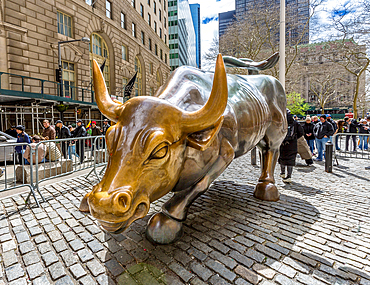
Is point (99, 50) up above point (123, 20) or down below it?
below

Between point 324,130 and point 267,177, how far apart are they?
663 centimetres

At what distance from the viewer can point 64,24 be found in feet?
59.6

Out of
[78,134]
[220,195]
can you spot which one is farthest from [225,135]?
[78,134]

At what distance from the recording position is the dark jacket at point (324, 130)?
892cm

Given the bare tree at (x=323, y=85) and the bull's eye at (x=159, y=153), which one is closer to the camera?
the bull's eye at (x=159, y=153)

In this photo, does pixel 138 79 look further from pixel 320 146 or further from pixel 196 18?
pixel 196 18

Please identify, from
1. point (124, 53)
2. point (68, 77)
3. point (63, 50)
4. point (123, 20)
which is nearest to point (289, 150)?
point (63, 50)

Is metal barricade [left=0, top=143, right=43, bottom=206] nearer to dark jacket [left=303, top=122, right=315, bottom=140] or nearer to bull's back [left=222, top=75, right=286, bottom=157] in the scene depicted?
bull's back [left=222, top=75, right=286, bottom=157]

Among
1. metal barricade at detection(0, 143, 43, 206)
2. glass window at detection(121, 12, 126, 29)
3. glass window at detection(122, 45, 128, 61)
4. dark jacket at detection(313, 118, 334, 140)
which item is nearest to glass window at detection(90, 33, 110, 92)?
glass window at detection(122, 45, 128, 61)

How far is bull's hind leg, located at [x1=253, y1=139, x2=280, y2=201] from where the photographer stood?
4023mm

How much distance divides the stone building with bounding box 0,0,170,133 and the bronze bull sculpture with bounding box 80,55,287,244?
1273cm

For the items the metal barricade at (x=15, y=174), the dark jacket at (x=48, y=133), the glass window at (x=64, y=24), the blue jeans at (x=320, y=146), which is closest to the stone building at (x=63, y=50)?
the glass window at (x=64, y=24)

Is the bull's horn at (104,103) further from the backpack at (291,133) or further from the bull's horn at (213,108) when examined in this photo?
the backpack at (291,133)

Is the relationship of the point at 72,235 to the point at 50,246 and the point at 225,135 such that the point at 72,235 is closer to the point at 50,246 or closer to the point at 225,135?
the point at 50,246
